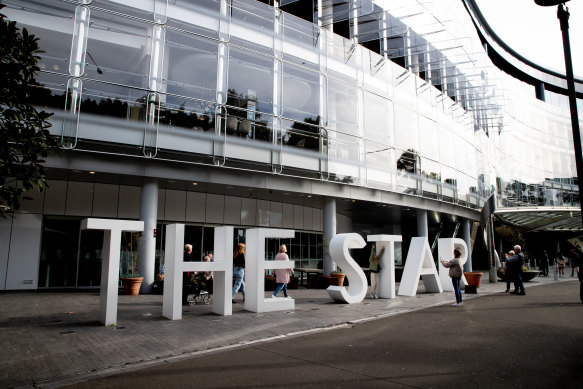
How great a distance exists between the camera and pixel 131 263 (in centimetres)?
1622

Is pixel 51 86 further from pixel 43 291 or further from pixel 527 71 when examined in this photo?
pixel 527 71

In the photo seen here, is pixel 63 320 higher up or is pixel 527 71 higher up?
pixel 527 71

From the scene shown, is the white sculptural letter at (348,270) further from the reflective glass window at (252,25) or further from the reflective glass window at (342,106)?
the reflective glass window at (252,25)

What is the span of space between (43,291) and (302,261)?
13.4m

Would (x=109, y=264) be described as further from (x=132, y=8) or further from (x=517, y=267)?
(x=517, y=267)

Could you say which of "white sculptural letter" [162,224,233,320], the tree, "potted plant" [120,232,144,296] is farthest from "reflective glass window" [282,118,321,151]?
the tree

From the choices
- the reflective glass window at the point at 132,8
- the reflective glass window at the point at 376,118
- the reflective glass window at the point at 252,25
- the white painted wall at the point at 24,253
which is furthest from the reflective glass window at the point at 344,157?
the white painted wall at the point at 24,253

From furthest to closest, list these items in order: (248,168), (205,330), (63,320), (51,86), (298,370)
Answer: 1. (248,168)
2. (51,86)
3. (63,320)
4. (205,330)
5. (298,370)

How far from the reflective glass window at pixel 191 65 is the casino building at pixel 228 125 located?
56 millimetres

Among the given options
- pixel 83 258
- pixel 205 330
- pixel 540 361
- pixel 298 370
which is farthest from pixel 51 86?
pixel 540 361

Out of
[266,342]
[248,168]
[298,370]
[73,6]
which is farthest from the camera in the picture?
[248,168]

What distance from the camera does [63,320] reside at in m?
9.51

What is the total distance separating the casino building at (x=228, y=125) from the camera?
48.5 feet

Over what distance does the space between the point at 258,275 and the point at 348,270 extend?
11.6 ft
